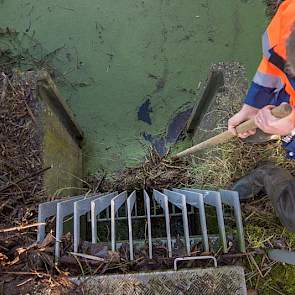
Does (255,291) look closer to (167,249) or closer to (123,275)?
(167,249)

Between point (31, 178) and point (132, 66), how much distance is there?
1.32 meters

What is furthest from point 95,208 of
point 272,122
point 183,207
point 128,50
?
point 128,50

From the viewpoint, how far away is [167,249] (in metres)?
1.50

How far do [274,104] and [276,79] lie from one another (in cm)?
11

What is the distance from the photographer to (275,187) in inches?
76.8

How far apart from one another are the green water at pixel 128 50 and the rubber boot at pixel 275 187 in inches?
40.3

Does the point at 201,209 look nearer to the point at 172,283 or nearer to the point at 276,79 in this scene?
the point at 172,283

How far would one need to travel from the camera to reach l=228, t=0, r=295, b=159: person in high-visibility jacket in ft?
4.58

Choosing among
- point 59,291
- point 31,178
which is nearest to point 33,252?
point 59,291

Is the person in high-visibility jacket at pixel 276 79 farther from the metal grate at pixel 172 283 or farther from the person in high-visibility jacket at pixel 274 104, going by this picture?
the metal grate at pixel 172 283

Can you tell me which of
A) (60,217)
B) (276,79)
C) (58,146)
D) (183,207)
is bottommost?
(58,146)

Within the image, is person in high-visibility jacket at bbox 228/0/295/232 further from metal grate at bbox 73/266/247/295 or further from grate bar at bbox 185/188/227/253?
metal grate at bbox 73/266/247/295

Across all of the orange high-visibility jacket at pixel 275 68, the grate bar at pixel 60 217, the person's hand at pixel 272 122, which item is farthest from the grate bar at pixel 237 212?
the grate bar at pixel 60 217

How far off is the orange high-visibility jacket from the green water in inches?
49.9
